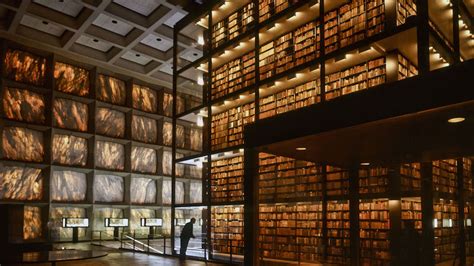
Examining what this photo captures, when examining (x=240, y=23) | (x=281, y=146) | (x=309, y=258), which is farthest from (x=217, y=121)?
(x=281, y=146)

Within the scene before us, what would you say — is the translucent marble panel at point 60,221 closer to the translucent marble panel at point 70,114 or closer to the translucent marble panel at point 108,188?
the translucent marble panel at point 108,188

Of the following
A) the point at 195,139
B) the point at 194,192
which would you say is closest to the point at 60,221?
the point at 194,192

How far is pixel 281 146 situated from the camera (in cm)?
568

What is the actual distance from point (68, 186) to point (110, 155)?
2651mm

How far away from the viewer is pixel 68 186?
21.1m

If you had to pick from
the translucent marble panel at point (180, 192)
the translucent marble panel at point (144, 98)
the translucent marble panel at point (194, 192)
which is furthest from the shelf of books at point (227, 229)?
the translucent marble panel at point (194, 192)

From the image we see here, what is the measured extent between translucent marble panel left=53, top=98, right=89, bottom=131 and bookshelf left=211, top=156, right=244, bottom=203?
30.2 ft

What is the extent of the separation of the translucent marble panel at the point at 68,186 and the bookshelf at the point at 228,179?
29.6 feet

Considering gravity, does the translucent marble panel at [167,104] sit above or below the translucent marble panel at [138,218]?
above

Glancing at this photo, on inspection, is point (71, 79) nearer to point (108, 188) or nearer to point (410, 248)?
point (108, 188)

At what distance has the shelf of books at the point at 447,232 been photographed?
5.49 metres

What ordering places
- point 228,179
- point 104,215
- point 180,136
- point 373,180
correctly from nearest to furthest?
point 373,180
point 228,179
point 104,215
point 180,136

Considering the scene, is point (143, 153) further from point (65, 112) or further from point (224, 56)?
point (224, 56)

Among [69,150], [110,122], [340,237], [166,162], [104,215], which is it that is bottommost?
[104,215]
